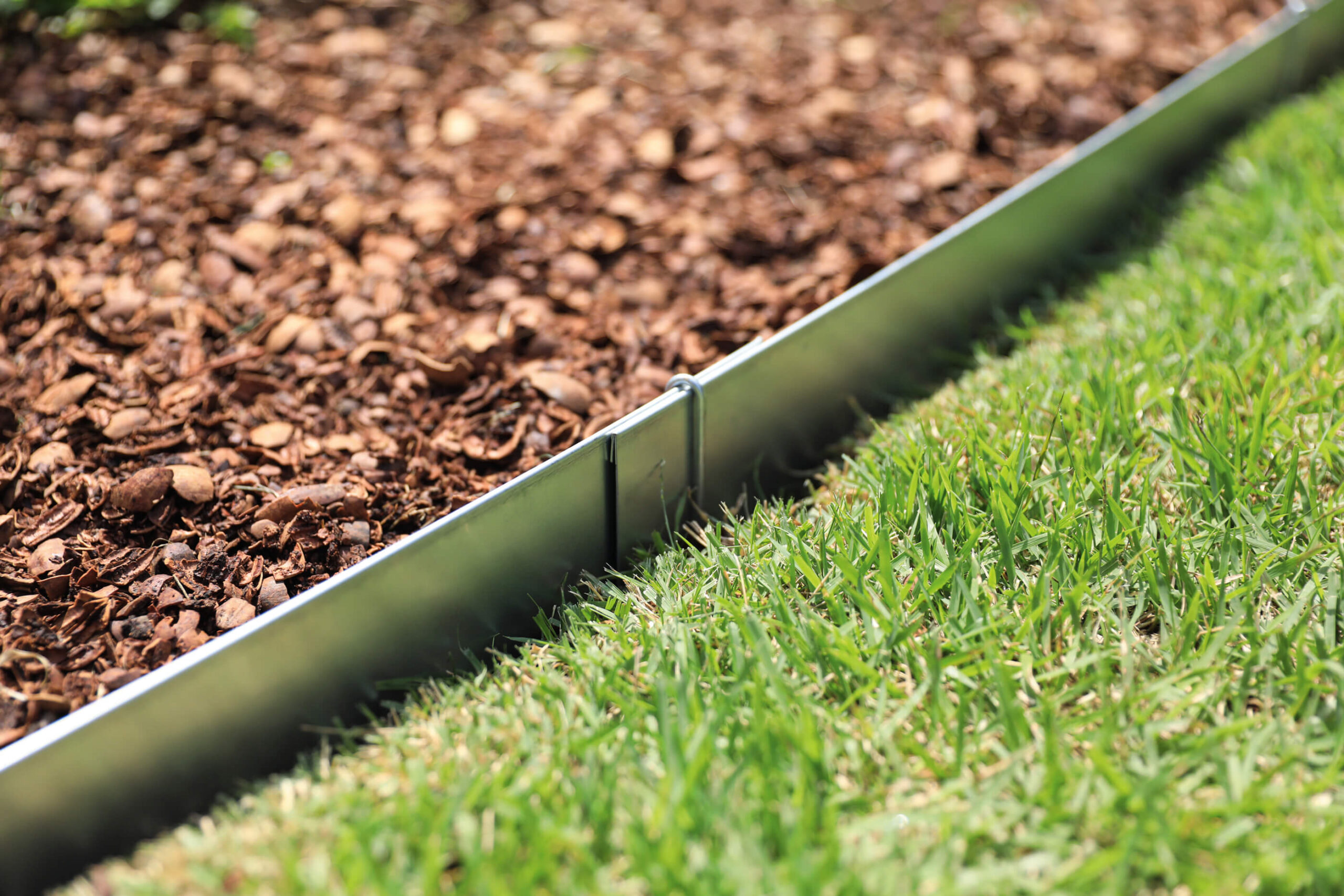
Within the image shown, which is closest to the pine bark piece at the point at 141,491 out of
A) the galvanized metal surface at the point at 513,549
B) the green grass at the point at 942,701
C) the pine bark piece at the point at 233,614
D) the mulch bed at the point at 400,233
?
the mulch bed at the point at 400,233

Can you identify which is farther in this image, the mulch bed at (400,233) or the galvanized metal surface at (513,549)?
the mulch bed at (400,233)

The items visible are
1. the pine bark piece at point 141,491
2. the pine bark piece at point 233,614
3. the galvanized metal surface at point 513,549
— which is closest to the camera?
the galvanized metal surface at point 513,549

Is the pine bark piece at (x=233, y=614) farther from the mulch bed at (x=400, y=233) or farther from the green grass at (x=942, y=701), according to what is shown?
the green grass at (x=942, y=701)

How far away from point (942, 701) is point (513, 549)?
74cm

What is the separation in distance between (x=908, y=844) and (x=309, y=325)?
1.72m

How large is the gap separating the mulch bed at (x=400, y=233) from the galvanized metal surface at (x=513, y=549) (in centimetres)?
20

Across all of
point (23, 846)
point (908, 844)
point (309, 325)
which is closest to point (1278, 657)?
point (908, 844)

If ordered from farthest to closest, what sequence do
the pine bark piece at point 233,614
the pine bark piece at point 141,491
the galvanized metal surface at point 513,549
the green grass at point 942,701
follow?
the pine bark piece at point 141,491
the pine bark piece at point 233,614
the galvanized metal surface at point 513,549
the green grass at point 942,701

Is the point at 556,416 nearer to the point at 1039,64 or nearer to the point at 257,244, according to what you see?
the point at 257,244

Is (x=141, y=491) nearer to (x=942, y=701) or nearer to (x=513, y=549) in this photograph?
(x=513, y=549)

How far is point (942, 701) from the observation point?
5.20ft

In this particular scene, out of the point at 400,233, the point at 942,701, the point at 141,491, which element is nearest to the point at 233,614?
the point at 141,491

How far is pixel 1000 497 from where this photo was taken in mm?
1938

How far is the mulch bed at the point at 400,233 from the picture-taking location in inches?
78.4
